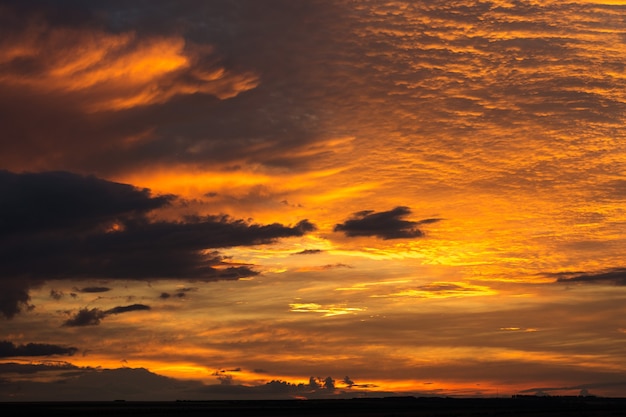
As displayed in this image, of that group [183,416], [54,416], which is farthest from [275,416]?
[54,416]

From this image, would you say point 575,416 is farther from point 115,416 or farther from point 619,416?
point 115,416

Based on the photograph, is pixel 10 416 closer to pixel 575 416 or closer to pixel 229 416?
pixel 229 416

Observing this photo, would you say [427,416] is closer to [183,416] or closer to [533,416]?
[533,416]

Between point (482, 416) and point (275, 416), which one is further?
point (482, 416)

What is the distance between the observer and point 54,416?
15675 cm

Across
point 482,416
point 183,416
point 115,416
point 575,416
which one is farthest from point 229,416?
point 575,416

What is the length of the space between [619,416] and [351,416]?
179 feet

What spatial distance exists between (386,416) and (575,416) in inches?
1737

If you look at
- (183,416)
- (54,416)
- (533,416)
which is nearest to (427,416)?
(533,416)

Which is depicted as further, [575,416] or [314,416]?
[575,416]

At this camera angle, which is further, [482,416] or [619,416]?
[482,416]

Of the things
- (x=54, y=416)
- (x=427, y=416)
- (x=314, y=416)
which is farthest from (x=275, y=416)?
(x=54, y=416)

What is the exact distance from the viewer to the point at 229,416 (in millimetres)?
159125

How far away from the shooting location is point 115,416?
515 feet
